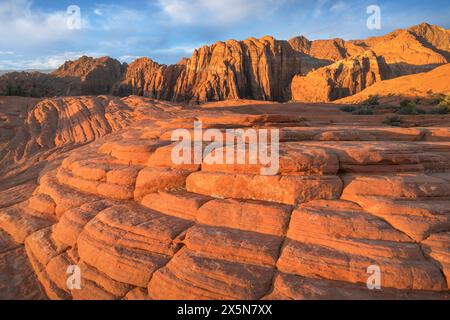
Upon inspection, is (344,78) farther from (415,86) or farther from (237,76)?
(237,76)

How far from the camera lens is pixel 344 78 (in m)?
39.6

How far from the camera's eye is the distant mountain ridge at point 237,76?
39700 mm

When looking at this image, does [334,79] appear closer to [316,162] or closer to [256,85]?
[256,85]

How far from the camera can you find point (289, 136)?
23.7 feet

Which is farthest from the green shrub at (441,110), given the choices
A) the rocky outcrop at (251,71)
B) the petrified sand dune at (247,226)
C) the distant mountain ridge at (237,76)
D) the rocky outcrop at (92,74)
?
the rocky outcrop at (92,74)

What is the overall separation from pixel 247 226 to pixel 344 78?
132ft

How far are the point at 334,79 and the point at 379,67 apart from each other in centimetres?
659

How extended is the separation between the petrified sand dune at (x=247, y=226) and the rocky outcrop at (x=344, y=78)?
33130mm

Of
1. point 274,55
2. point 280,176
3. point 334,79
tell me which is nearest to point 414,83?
point 334,79

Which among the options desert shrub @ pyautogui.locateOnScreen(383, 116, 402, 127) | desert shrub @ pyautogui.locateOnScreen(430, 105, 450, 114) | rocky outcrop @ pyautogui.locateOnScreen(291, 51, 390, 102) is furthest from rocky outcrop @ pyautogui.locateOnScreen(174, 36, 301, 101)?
desert shrub @ pyautogui.locateOnScreen(383, 116, 402, 127)

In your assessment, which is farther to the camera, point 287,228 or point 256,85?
point 256,85

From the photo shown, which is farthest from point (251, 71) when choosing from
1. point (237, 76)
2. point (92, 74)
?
point (92, 74)

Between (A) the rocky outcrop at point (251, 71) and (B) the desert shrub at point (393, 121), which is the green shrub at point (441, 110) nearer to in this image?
(B) the desert shrub at point (393, 121)

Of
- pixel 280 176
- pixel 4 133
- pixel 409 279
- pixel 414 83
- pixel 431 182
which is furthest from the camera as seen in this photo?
pixel 414 83
